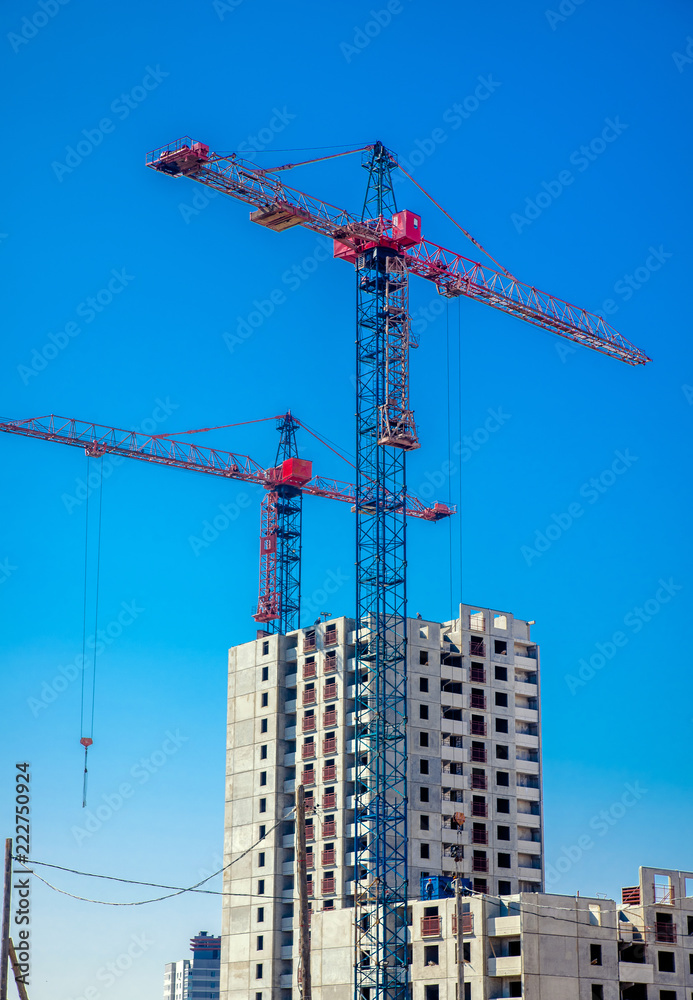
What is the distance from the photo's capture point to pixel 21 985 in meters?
68.1

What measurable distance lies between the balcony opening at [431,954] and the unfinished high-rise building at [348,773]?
55.2 feet

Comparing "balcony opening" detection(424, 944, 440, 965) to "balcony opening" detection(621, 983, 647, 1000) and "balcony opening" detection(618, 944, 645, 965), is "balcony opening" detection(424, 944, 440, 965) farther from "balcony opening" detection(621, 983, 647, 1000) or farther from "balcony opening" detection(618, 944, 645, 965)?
"balcony opening" detection(621, 983, 647, 1000)

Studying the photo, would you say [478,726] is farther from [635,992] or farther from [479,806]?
[635,992]

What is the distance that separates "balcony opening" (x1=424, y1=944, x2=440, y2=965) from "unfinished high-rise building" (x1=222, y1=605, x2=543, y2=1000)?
55.2 ft

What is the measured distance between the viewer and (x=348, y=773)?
138125 millimetres

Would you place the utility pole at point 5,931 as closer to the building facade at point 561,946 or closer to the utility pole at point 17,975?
the utility pole at point 17,975

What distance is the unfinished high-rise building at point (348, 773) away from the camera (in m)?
137

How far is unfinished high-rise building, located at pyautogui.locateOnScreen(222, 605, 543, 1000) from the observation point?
137 meters

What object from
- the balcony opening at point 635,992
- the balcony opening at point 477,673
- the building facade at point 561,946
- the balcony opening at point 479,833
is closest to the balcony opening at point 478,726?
the balcony opening at point 477,673

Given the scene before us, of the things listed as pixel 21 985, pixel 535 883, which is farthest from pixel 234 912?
pixel 21 985

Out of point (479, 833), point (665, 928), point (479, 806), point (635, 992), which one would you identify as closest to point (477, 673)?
point (479, 806)

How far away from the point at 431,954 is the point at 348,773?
26777 mm

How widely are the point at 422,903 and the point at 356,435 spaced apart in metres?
37.8

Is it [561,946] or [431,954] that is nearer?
[561,946]
